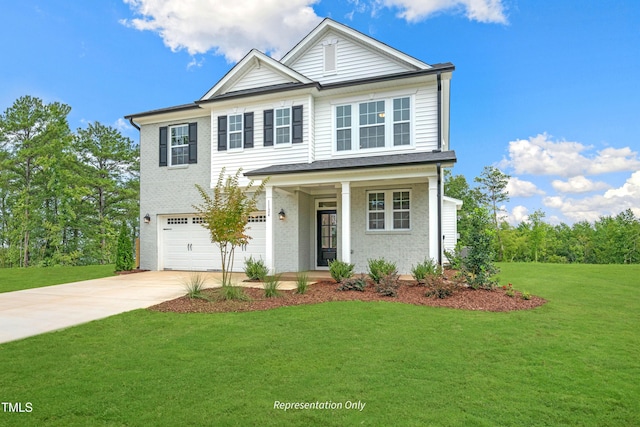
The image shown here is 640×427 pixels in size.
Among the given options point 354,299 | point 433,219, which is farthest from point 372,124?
point 354,299

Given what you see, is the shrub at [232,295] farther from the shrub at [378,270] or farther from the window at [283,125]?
the window at [283,125]

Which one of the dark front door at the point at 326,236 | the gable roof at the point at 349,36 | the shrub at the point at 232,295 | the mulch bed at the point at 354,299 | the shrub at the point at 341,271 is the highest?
the gable roof at the point at 349,36

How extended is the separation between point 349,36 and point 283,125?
13.3ft

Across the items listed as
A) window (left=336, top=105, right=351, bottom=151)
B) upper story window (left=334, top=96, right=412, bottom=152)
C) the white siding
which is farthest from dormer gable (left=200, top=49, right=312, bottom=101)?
upper story window (left=334, top=96, right=412, bottom=152)

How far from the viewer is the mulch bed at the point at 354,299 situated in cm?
752

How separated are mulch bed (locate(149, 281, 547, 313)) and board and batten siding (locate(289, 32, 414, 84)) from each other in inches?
311

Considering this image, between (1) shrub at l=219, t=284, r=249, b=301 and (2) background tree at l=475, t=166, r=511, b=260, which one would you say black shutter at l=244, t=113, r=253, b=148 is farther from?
(2) background tree at l=475, t=166, r=511, b=260

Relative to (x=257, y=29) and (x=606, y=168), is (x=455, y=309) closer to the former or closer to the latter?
(x=257, y=29)

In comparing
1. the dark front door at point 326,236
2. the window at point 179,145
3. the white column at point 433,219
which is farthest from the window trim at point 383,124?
the window at point 179,145

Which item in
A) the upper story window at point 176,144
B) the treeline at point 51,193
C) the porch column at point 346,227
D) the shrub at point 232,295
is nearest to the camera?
the shrub at point 232,295

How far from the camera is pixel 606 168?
2128cm

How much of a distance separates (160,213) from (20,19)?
1122 centimetres

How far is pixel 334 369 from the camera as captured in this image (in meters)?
4.09

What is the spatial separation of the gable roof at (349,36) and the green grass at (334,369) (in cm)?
905
